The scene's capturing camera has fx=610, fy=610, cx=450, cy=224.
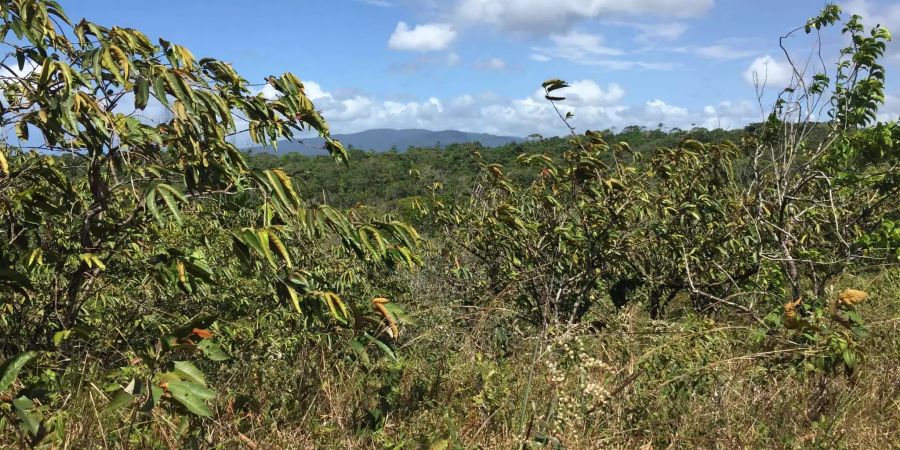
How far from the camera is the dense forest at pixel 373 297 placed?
1.78m

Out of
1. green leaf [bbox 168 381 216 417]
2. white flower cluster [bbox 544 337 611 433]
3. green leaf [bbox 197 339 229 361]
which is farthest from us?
white flower cluster [bbox 544 337 611 433]

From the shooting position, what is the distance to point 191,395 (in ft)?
4.64

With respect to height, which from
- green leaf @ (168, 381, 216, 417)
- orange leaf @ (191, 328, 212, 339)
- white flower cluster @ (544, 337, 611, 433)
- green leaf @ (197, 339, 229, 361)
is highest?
orange leaf @ (191, 328, 212, 339)

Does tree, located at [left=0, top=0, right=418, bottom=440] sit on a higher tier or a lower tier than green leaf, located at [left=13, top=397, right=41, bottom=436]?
higher

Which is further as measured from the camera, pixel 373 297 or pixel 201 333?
pixel 373 297

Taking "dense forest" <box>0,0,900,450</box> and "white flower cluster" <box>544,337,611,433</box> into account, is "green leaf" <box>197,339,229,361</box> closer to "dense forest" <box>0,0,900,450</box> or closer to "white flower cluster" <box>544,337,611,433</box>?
"dense forest" <box>0,0,900,450</box>

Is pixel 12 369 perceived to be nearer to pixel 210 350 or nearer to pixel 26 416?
pixel 26 416

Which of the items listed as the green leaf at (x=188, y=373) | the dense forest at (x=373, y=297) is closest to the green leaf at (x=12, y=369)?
the dense forest at (x=373, y=297)

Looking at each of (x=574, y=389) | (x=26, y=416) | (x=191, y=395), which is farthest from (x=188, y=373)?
(x=574, y=389)

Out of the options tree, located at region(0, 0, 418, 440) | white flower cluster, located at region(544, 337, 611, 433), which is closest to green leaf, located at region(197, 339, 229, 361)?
tree, located at region(0, 0, 418, 440)

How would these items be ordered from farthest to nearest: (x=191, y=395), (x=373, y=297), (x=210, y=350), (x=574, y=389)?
1. (x=373, y=297)
2. (x=574, y=389)
3. (x=210, y=350)
4. (x=191, y=395)

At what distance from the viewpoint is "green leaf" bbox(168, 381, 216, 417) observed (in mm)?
1388

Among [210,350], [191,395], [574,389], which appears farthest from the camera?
[574,389]

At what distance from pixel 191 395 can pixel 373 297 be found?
1.86 metres
